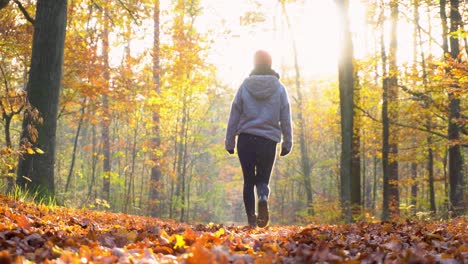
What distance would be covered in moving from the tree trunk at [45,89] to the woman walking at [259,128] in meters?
3.09

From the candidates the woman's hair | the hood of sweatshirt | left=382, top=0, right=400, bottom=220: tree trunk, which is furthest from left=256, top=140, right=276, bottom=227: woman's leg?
left=382, top=0, right=400, bottom=220: tree trunk

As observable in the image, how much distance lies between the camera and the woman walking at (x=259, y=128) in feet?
17.3

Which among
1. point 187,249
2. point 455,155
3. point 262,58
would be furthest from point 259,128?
point 455,155

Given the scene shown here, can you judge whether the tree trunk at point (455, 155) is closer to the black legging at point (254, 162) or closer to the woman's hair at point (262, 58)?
the woman's hair at point (262, 58)

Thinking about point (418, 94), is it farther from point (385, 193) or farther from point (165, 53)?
point (165, 53)

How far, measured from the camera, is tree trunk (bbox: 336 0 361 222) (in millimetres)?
8922

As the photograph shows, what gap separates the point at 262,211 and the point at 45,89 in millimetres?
3921

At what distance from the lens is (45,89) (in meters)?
6.74

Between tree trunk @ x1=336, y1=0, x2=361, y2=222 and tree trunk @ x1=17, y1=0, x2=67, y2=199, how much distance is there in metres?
5.42

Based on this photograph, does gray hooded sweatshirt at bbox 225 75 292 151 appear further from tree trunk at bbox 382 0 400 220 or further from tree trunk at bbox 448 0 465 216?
tree trunk at bbox 382 0 400 220

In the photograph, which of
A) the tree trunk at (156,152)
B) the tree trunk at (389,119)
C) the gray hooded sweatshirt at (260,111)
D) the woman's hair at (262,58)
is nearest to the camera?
the gray hooded sweatshirt at (260,111)

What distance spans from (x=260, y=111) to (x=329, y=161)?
19505 mm

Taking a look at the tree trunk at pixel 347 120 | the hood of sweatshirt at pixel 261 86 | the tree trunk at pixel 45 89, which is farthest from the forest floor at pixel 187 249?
the tree trunk at pixel 347 120

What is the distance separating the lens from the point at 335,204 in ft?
58.6
